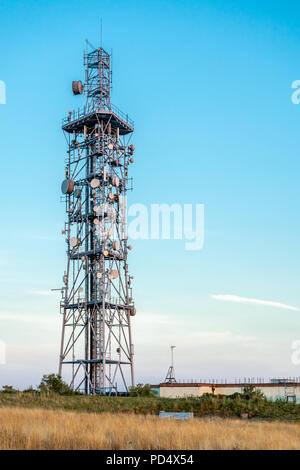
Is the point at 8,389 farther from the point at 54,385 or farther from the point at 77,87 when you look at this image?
the point at 77,87

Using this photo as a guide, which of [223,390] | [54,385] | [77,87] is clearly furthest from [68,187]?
[223,390]

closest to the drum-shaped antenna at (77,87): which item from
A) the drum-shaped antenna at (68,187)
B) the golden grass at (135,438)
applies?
the drum-shaped antenna at (68,187)

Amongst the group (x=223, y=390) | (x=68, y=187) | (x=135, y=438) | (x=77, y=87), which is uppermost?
(x=77, y=87)

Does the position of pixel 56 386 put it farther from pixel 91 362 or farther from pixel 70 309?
pixel 70 309

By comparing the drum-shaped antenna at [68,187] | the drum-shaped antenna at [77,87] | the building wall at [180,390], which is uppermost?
the drum-shaped antenna at [77,87]

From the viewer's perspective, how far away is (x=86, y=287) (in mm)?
57094

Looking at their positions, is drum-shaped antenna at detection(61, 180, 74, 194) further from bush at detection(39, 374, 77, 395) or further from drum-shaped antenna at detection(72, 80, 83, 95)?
bush at detection(39, 374, 77, 395)

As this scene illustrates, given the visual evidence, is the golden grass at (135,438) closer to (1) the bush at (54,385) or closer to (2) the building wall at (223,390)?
(1) the bush at (54,385)

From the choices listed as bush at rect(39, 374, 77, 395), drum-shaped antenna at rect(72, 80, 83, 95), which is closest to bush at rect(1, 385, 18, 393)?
bush at rect(39, 374, 77, 395)

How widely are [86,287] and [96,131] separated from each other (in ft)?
55.3

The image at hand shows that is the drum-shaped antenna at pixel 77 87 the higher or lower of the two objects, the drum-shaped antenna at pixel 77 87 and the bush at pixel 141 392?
the higher

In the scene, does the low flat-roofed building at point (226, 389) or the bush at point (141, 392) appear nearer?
the bush at point (141, 392)

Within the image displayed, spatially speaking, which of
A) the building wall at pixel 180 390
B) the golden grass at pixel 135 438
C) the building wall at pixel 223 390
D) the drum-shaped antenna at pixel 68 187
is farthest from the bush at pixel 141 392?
the golden grass at pixel 135 438

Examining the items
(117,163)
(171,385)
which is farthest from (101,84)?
(171,385)
